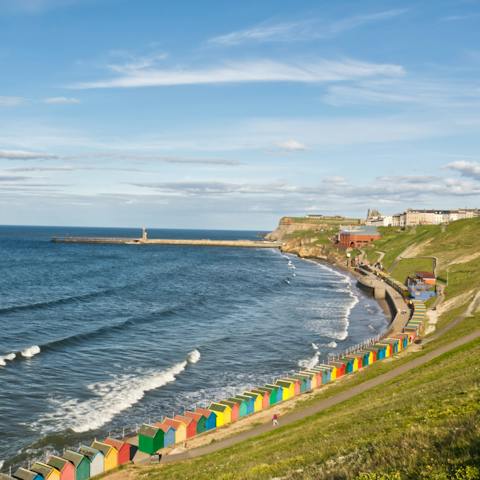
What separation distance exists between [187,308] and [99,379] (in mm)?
38729

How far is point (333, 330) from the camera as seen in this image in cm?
7538

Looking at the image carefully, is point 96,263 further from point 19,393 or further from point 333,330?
point 19,393

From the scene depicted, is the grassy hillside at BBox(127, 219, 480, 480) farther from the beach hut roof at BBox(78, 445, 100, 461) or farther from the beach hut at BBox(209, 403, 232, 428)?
the beach hut at BBox(209, 403, 232, 428)

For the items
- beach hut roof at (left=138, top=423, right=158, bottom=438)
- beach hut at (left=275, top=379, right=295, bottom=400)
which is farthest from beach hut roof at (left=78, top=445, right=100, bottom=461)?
beach hut at (left=275, top=379, right=295, bottom=400)

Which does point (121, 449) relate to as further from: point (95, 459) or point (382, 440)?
point (382, 440)

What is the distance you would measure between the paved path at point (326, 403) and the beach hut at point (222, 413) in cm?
289

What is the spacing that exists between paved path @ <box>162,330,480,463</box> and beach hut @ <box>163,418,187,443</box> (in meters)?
2.17

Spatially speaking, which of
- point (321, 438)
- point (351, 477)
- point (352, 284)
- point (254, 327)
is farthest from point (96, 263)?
point (351, 477)

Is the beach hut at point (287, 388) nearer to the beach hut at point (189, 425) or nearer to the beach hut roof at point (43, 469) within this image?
the beach hut at point (189, 425)

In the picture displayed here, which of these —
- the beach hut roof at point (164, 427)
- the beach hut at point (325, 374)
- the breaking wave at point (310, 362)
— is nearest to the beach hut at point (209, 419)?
the beach hut roof at point (164, 427)

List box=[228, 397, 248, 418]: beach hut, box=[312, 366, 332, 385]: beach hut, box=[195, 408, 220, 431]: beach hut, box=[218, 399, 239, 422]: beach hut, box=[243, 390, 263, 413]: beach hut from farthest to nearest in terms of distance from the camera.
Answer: box=[312, 366, 332, 385]: beach hut
box=[243, 390, 263, 413]: beach hut
box=[228, 397, 248, 418]: beach hut
box=[218, 399, 239, 422]: beach hut
box=[195, 408, 220, 431]: beach hut

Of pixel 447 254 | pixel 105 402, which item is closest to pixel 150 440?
pixel 105 402

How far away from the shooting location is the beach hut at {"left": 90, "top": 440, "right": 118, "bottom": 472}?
3212 cm

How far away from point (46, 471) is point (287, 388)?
2172 centimetres
